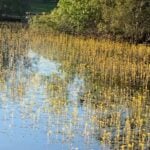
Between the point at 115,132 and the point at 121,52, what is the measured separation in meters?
19.8

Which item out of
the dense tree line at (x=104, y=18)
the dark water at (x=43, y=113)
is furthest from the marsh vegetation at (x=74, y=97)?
the dense tree line at (x=104, y=18)

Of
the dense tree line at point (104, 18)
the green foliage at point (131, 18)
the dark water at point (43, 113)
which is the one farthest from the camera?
the dense tree line at point (104, 18)

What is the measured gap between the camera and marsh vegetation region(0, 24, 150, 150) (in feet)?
51.0

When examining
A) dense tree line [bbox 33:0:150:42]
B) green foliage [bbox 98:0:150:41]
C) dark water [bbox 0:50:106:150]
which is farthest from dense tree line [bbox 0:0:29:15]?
dark water [bbox 0:50:106:150]

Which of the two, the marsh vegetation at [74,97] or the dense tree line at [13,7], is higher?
the marsh vegetation at [74,97]

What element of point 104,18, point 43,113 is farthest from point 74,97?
point 104,18

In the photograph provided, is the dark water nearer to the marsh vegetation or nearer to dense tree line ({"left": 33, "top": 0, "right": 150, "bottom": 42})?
the marsh vegetation

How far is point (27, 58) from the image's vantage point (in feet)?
102

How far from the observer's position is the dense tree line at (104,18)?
41781mm

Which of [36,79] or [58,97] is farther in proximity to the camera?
[36,79]

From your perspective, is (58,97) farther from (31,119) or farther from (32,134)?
(32,134)

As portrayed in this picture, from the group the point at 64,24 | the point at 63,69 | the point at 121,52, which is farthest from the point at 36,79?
the point at 64,24

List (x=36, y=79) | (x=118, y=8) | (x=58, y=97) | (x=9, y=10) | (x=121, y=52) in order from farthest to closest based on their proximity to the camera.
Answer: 1. (x=9, y=10)
2. (x=118, y=8)
3. (x=121, y=52)
4. (x=36, y=79)
5. (x=58, y=97)

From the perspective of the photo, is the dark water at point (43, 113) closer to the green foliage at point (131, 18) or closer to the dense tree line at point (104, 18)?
the green foliage at point (131, 18)
